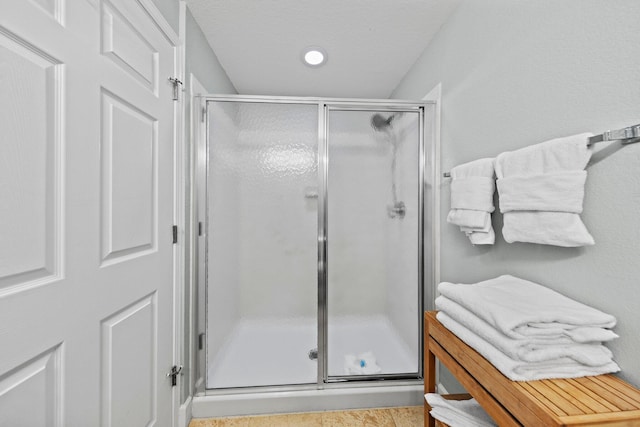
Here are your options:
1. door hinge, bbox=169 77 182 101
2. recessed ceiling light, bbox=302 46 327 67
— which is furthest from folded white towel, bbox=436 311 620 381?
recessed ceiling light, bbox=302 46 327 67

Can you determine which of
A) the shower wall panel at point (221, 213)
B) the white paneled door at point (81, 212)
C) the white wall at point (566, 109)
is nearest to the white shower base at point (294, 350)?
the shower wall panel at point (221, 213)

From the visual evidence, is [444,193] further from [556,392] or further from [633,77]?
[556,392]

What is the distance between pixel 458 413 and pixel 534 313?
20.2 inches

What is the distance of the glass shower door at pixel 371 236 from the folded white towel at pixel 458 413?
681mm

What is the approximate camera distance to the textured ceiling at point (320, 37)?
1510 mm

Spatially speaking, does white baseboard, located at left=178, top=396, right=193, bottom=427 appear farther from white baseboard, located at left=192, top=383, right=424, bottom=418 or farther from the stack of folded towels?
the stack of folded towels

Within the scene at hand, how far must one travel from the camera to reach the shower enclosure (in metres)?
1.67

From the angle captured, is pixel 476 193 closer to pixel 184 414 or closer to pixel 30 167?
pixel 30 167

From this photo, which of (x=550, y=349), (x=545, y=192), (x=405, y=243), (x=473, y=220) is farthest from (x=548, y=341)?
(x=405, y=243)

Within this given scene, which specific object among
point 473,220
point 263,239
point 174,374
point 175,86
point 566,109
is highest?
point 175,86

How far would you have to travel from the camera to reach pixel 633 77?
71 cm

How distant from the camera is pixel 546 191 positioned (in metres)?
0.85

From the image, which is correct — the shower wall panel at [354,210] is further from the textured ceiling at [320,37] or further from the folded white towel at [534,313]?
the folded white towel at [534,313]

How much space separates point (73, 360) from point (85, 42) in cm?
89
